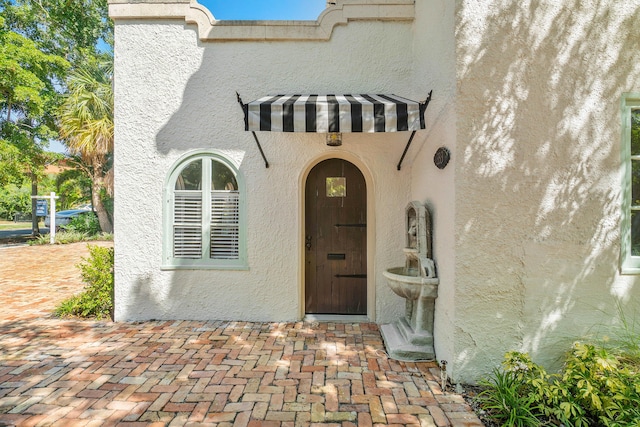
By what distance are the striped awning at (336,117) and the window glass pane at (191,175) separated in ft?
6.30

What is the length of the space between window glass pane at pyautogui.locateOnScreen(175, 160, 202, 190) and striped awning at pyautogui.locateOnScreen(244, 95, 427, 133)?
1921 mm

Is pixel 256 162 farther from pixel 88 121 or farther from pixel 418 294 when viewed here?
pixel 88 121

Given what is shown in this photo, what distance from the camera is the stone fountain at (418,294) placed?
4.31 m

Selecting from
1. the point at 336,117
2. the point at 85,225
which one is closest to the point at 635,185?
the point at 336,117

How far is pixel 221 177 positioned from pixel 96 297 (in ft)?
10.6

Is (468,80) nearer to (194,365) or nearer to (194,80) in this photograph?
(194,80)

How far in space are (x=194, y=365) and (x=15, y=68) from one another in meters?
15.3

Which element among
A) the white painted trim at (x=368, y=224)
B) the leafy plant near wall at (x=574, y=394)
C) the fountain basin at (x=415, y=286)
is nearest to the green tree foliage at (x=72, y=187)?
the white painted trim at (x=368, y=224)

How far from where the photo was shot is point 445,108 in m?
4.06

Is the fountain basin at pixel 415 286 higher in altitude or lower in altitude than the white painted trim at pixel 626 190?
lower

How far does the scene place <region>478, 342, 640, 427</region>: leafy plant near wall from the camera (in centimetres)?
292

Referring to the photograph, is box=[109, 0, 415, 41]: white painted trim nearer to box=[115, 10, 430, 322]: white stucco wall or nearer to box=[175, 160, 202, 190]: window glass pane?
box=[115, 10, 430, 322]: white stucco wall

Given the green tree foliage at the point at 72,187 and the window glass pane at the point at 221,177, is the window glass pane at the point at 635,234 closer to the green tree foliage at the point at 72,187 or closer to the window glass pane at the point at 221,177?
the window glass pane at the point at 221,177

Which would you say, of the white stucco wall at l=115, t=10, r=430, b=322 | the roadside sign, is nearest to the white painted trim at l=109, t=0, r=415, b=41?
the white stucco wall at l=115, t=10, r=430, b=322
